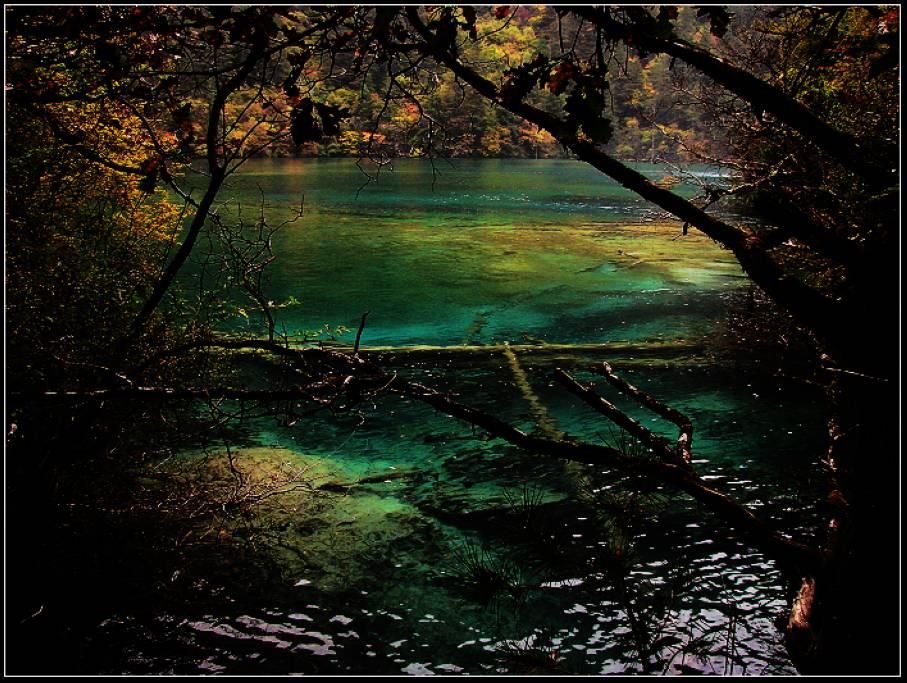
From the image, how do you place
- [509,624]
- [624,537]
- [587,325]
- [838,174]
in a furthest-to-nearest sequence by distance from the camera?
[587,325] < [838,174] < [624,537] < [509,624]

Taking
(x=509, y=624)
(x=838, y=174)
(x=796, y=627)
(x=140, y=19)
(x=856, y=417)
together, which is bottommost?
(x=509, y=624)

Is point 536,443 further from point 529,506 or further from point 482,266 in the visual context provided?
point 482,266

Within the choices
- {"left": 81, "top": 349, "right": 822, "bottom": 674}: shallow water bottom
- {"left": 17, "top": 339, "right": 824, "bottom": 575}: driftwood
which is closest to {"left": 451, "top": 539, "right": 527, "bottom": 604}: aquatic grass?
{"left": 81, "top": 349, "right": 822, "bottom": 674}: shallow water bottom

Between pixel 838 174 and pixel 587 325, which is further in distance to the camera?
pixel 587 325

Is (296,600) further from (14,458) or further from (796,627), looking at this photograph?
(796,627)

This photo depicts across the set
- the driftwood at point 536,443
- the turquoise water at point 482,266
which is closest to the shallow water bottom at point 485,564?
the driftwood at point 536,443

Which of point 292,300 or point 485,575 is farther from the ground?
point 292,300

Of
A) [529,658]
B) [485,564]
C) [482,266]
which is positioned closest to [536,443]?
[529,658]

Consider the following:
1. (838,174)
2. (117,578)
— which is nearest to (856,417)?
(117,578)

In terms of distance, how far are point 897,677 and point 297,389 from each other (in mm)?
2670

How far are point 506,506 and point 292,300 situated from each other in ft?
8.58

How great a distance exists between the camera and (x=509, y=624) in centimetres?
497

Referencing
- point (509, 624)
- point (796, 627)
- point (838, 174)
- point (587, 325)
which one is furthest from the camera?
point (587, 325)

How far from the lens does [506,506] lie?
6.62 meters
